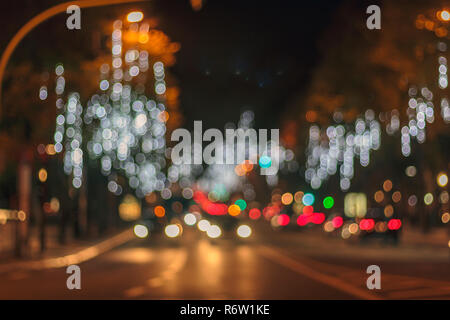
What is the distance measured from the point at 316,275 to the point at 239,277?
9.23 ft

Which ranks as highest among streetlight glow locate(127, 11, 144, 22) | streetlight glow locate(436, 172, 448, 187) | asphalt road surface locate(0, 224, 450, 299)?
streetlight glow locate(127, 11, 144, 22)

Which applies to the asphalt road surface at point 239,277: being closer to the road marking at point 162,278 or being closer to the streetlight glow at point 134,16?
the road marking at point 162,278

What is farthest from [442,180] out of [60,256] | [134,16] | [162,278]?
[162,278]

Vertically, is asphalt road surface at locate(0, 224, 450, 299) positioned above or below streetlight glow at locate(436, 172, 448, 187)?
below

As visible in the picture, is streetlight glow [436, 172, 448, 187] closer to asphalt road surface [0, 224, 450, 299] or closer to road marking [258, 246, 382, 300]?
asphalt road surface [0, 224, 450, 299]

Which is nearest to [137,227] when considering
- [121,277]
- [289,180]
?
[121,277]

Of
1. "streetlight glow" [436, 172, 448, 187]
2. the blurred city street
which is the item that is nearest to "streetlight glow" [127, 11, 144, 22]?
the blurred city street

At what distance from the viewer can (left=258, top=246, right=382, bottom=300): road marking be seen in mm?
22859

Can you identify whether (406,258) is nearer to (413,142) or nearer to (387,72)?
(387,72)

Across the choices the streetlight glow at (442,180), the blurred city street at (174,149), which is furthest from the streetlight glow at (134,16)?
the streetlight glow at (442,180)

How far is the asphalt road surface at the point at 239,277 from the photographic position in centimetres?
2244

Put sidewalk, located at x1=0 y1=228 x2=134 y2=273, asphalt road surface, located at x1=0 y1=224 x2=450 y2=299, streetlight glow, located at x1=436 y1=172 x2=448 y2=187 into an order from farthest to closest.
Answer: streetlight glow, located at x1=436 y1=172 x2=448 y2=187
sidewalk, located at x1=0 y1=228 x2=134 y2=273
asphalt road surface, located at x1=0 y1=224 x2=450 y2=299

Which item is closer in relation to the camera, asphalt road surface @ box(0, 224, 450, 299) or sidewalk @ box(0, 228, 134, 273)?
asphalt road surface @ box(0, 224, 450, 299)

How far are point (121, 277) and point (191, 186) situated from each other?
557 ft
